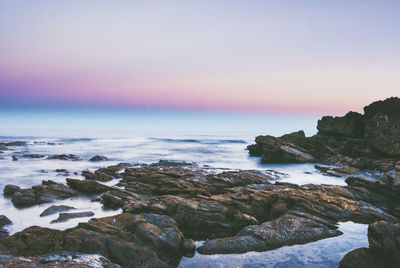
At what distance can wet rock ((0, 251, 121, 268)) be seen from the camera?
19.9 feet

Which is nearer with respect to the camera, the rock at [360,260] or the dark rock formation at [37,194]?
the rock at [360,260]

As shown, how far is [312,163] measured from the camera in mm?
38750

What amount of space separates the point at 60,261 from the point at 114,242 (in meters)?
1.93

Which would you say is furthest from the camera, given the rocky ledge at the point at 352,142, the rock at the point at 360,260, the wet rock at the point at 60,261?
the rocky ledge at the point at 352,142

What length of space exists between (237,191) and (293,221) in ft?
14.1

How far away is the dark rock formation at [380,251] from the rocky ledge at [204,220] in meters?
2.76

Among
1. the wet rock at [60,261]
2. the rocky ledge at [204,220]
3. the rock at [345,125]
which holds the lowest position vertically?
the rocky ledge at [204,220]

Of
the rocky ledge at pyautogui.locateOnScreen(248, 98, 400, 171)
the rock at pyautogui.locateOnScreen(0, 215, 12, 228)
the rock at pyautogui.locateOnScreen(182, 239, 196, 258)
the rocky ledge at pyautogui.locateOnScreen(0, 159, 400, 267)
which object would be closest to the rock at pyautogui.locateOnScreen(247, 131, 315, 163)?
the rocky ledge at pyautogui.locateOnScreen(248, 98, 400, 171)

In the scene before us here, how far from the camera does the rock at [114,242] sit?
7.60 metres

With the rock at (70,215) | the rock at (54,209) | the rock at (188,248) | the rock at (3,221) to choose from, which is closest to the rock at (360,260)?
the rock at (188,248)

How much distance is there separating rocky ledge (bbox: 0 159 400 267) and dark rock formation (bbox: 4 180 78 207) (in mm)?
1107

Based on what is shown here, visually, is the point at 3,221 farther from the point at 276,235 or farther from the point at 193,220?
the point at 276,235

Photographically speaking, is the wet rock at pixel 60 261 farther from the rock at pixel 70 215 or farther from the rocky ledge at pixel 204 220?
the rock at pixel 70 215

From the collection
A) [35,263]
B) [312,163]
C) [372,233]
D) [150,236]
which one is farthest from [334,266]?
[312,163]
